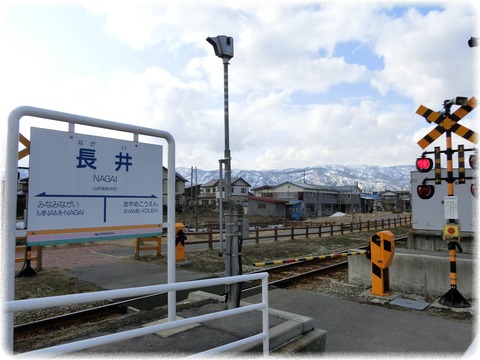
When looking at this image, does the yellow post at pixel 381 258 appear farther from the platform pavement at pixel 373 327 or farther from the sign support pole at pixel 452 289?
the sign support pole at pixel 452 289

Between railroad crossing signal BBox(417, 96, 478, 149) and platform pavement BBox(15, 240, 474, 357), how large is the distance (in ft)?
10.1

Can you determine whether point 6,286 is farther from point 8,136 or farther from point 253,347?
point 253,347

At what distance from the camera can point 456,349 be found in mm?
4465

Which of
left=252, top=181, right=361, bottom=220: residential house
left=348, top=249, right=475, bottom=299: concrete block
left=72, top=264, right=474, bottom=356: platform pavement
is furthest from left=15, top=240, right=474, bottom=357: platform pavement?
left=252, top=181, right=361, bottom=220: residential house

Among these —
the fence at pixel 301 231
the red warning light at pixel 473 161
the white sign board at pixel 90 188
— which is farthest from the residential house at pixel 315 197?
the white sign board at pixel 90 188

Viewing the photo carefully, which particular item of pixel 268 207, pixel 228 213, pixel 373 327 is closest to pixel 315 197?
pixel 268 207

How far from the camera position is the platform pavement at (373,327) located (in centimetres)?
450

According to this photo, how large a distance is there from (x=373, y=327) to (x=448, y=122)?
3.84 meters

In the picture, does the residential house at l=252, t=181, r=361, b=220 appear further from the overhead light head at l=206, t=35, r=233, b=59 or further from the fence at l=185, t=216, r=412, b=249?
the overhead light head at l=206, t=35, r=233, b=59

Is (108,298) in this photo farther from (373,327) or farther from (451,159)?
(451,159)

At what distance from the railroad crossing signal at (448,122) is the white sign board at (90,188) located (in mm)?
5042

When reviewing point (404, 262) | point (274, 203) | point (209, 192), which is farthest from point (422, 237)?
point (209, 192)

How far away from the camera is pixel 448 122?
6.40 metres

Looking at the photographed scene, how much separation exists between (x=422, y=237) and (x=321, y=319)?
5.92 meters
